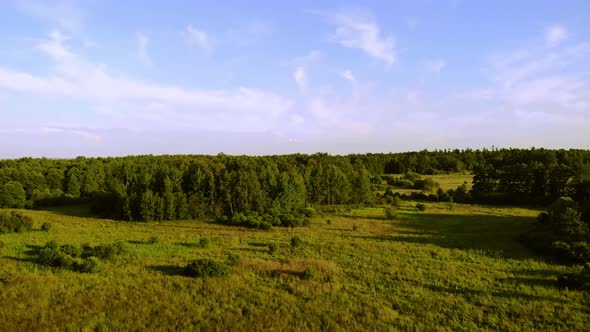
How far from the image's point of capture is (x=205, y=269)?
24.4m

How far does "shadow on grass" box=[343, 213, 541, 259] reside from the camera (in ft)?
116

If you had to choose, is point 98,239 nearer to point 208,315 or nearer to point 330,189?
point 208,315

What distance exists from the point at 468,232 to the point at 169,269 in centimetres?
3867

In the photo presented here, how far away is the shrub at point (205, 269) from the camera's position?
2414 centimetres

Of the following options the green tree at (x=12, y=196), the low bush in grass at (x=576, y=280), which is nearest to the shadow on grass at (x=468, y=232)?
the low bush in grass at (x=576, y=280)

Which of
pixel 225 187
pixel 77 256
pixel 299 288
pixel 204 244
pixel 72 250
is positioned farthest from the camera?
pixel 225 187

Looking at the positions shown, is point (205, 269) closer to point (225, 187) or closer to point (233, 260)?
point (233, 260)

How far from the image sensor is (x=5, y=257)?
26.9 meters

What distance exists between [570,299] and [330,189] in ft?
173

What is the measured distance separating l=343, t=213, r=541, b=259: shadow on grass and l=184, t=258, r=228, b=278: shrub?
67.3 feet

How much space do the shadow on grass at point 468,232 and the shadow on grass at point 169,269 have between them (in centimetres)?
2226

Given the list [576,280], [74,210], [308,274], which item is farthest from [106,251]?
[74,210]

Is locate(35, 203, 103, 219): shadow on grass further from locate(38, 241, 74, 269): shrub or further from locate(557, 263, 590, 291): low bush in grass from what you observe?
locate(557, 263, 590, 291): low bush in grass

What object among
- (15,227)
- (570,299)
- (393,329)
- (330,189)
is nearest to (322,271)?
(393,329)
